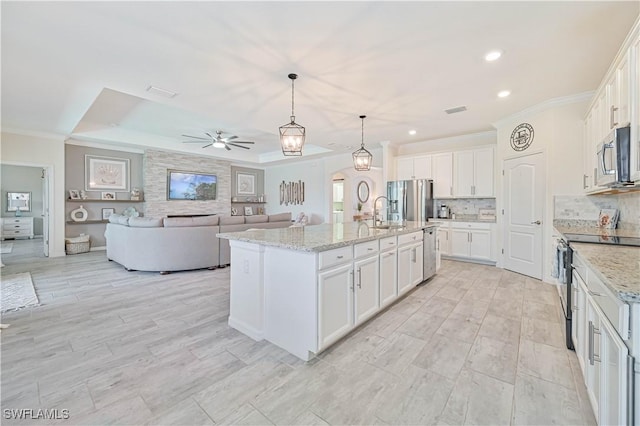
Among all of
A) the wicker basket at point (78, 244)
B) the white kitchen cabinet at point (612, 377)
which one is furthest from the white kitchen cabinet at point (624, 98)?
the wicker basket at point (78, 244)

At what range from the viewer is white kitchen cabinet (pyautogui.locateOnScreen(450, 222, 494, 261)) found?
514 cm

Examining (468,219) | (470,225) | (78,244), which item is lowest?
(78,244)

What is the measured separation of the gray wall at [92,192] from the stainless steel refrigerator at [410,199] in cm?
689

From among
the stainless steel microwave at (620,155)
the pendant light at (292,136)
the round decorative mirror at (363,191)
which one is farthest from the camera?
the round decorative mirror at (363,191)

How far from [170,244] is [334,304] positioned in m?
3.57

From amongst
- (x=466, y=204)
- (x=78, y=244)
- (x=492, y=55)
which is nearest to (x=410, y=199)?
(x=466, y=204)

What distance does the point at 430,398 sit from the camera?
1672 mm

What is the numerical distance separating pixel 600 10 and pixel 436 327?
9.69 ft

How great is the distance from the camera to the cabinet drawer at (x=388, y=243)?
284 cm

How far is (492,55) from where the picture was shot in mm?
2705

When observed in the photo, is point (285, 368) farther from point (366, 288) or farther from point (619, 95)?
point (619, 95)

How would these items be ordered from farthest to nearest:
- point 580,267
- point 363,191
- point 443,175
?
1. point 363,191
2. point 443,175
3. point 580,267

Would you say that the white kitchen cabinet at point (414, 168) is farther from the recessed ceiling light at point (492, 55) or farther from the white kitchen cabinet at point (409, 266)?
the recessed ceiling light at point (492, 55)

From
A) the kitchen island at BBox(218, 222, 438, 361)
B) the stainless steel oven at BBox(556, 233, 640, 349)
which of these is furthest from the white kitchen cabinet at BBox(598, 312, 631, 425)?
the kitchen island at BBox(218, 222, 438, 361)
